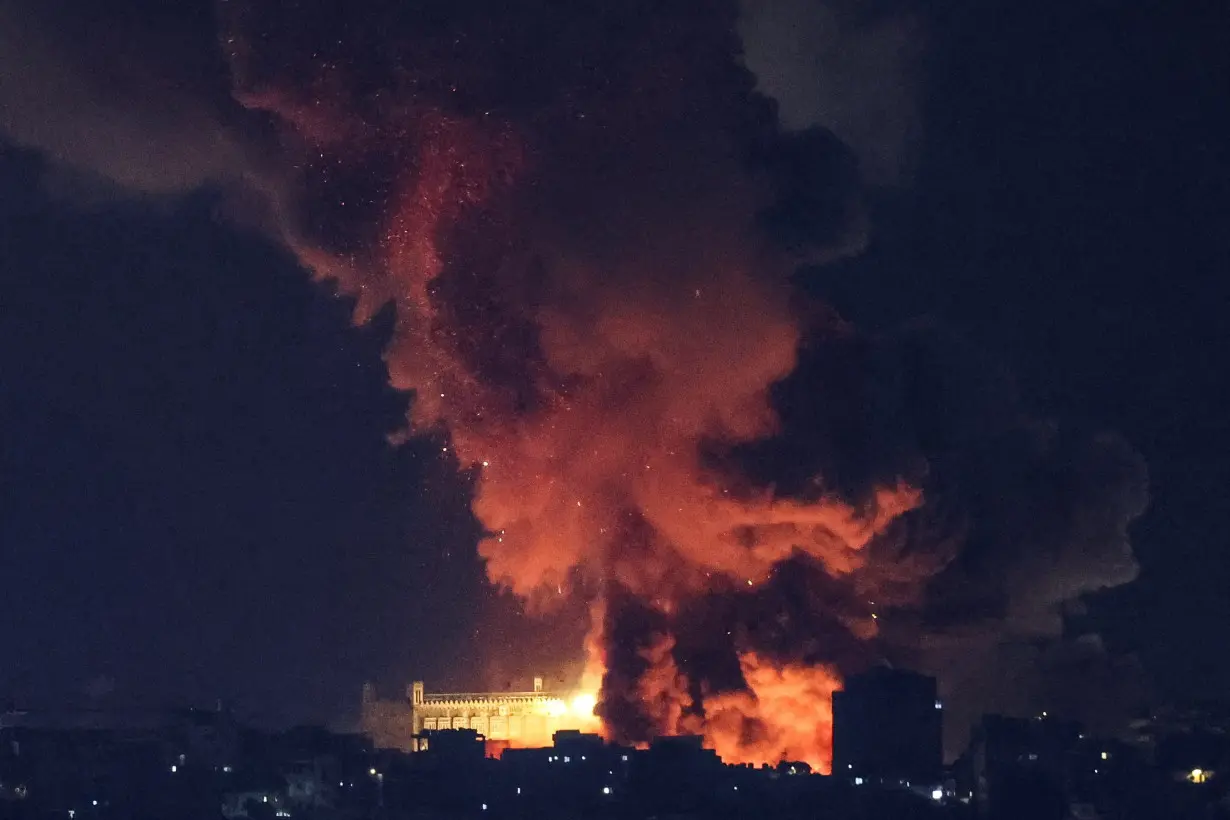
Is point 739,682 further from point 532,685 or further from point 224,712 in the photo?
point 224,712

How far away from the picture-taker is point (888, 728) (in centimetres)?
4428

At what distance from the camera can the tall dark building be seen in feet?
144

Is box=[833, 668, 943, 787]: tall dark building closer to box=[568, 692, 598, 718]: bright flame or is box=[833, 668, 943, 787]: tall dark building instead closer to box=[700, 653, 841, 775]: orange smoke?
box=[700, 653, 841, 775]: orange smoke

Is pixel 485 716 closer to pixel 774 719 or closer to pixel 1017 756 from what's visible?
pixel 774 719

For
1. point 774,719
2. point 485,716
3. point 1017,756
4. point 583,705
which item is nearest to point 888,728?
point 774,719

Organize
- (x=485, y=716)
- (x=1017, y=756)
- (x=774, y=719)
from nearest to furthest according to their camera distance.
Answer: (x=774, y=719) → (x=1017, y=756) → (x=485, y=716)

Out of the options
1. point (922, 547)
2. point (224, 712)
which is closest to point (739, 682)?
point (922, 547)

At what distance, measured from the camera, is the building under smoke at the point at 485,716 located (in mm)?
55469

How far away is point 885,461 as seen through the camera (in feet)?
142

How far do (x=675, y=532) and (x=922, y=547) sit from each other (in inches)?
267

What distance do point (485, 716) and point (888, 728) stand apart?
1909 centimetres

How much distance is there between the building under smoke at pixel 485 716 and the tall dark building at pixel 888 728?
11.1 meters

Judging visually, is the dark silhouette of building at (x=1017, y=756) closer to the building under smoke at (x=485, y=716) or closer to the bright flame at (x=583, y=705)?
the bright flame at (x=583, y=705)

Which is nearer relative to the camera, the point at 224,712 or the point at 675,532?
the point at 675,532
